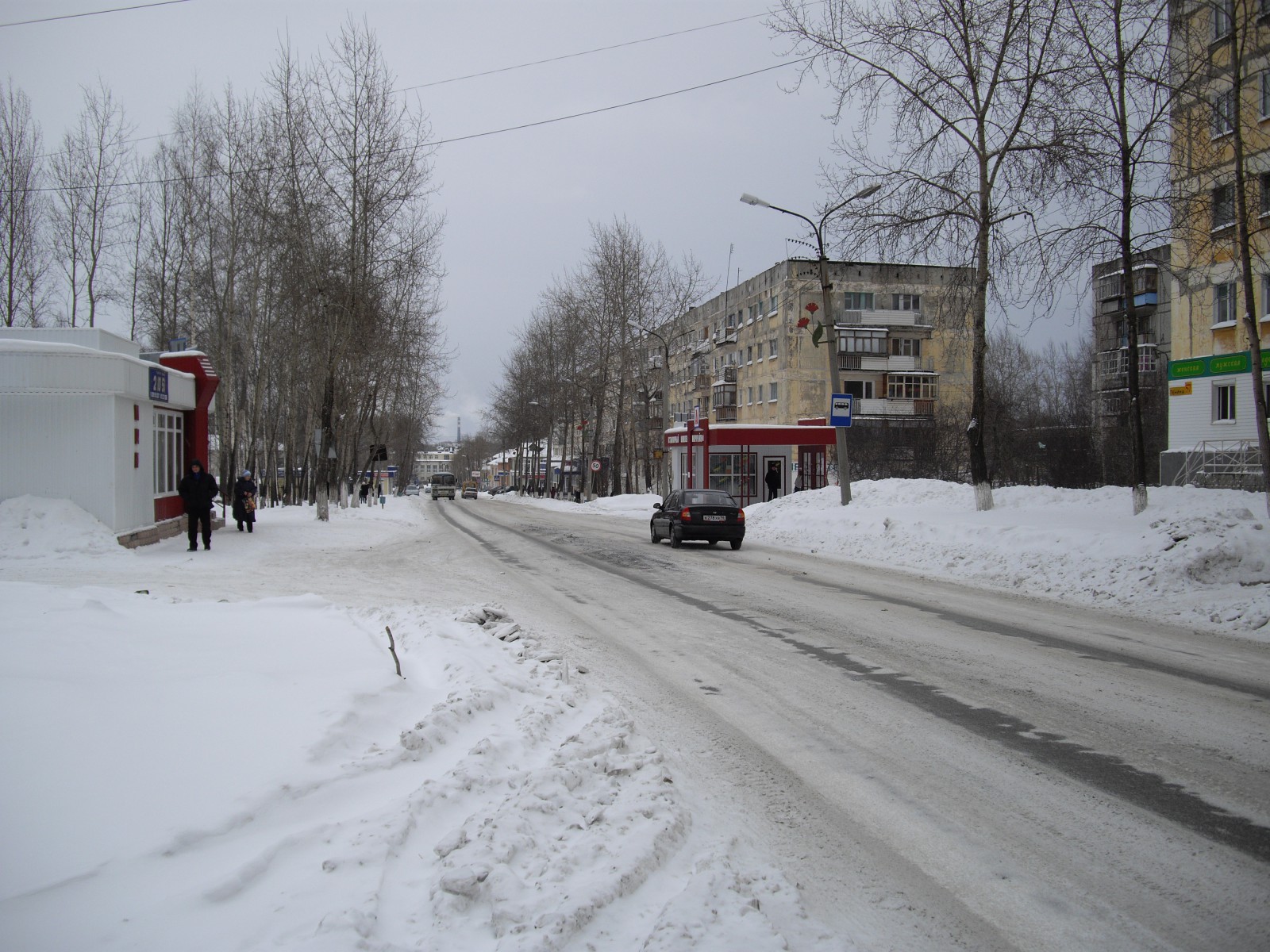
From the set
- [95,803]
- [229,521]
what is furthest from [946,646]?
[229,521]

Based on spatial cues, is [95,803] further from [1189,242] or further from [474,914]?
[1189,242]

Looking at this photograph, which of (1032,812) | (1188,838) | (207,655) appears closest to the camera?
(1188,838)

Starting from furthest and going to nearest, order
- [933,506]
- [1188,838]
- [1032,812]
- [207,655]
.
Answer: [933,506], [207,655], [1032,812], [1188,838]

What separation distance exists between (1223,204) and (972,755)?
15281 mm

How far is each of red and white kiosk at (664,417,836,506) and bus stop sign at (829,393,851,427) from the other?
547 inches

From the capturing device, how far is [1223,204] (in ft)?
51.3

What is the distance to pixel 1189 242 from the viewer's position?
17.7 metres

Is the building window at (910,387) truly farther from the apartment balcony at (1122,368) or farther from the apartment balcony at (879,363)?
the apartment balcony at (1122,368)

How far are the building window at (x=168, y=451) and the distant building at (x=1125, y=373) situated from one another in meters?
38.4

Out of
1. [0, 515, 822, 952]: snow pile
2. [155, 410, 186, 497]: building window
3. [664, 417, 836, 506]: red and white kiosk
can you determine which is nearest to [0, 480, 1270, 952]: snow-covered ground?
[0, 515, 822, 952]: snow pile

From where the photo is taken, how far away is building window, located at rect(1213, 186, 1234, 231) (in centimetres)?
1525

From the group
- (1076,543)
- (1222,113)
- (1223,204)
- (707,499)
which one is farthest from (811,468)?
(1222,113)

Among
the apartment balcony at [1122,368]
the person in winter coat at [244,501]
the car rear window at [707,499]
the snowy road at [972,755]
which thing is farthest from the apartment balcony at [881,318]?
the snowy road at [972,755]

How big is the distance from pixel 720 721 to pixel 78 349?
52.9 feet
